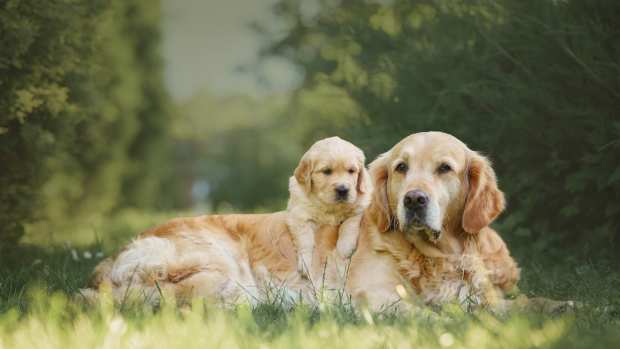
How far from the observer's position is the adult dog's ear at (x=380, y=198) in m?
4.14

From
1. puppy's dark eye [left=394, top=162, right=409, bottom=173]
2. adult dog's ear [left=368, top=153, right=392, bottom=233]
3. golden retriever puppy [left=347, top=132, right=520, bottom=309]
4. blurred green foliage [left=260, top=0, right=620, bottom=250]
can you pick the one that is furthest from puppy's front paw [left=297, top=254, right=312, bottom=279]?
blurred green foliage [left=260, top=0, right=620, bottom=250]

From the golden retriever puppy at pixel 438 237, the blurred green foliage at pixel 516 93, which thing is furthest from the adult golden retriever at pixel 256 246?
the blurred green foliage at pixel 516 93

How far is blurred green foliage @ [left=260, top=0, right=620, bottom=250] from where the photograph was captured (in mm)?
4766

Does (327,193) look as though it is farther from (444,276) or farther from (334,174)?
(444,276)

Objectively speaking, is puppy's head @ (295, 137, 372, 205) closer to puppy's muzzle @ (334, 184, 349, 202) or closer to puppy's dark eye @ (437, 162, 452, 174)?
puppy's muzzle @ (334, 184, 349, 202)

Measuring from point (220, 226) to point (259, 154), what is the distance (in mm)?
14069

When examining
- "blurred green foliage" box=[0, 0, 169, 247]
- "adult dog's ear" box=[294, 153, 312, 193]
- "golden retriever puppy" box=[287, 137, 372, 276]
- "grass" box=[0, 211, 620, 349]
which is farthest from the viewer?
"adult dog's ear" box=[294, 153, 312, 193]

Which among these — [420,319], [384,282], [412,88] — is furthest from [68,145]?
[420,319]

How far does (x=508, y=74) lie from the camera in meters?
5.23

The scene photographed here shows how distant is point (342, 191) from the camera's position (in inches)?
188

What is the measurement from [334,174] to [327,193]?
178 millimetres

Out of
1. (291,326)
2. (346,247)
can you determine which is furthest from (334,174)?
(291,326)

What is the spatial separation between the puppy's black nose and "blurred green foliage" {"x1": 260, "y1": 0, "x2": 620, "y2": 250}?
4.70 feet

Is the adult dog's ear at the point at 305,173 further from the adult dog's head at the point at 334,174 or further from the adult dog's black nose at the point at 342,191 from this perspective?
the adult dog's black nose at the point at 342,191
